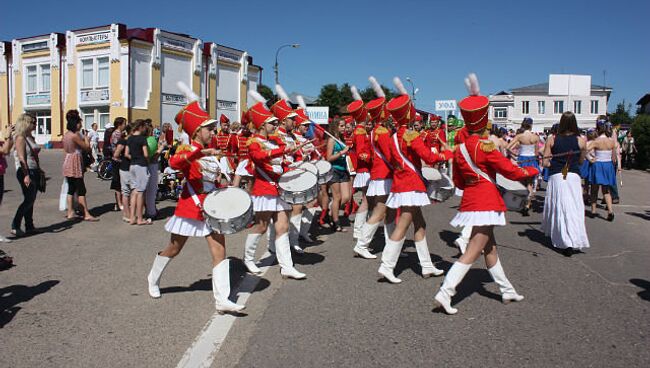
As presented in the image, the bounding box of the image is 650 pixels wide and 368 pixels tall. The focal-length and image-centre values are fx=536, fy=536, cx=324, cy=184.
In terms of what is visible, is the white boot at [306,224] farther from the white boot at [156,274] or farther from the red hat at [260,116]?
the white boot at [156,274]

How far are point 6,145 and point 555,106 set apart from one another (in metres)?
85.1

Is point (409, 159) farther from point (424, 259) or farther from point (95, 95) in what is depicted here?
point (95, 95)

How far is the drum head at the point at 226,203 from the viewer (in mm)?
4867

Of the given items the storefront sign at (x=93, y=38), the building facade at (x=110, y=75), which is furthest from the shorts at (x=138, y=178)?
the storefront sign at (x=93, y=38)

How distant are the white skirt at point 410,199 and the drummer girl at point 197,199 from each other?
81.9 inches

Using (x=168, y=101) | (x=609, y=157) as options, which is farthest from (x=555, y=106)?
(x=609, y=157)

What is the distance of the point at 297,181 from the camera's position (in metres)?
6.28

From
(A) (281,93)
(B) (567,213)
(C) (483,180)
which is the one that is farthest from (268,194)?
(B) (567,213)

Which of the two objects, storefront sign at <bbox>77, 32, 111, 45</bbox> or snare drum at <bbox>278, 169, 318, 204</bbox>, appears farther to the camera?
storefront sign at <bbox>77, 32, 111, 45</bbox>

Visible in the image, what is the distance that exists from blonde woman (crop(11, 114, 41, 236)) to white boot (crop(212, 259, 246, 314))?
16.3 feet

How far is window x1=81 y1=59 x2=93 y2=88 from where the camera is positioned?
40.2 metres

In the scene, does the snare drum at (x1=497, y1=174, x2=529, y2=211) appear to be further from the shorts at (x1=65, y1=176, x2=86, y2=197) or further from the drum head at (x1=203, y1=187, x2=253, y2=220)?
the shorts at (x1=65, y1=176, x2=86, y2=197)

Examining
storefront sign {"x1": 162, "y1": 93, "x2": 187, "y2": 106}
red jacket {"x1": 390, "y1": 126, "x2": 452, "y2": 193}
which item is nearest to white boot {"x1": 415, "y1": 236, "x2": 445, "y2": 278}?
red jacket {"x1": 390, "y1": 126, "x2": 452, "y2": 193}

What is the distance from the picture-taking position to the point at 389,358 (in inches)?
157
